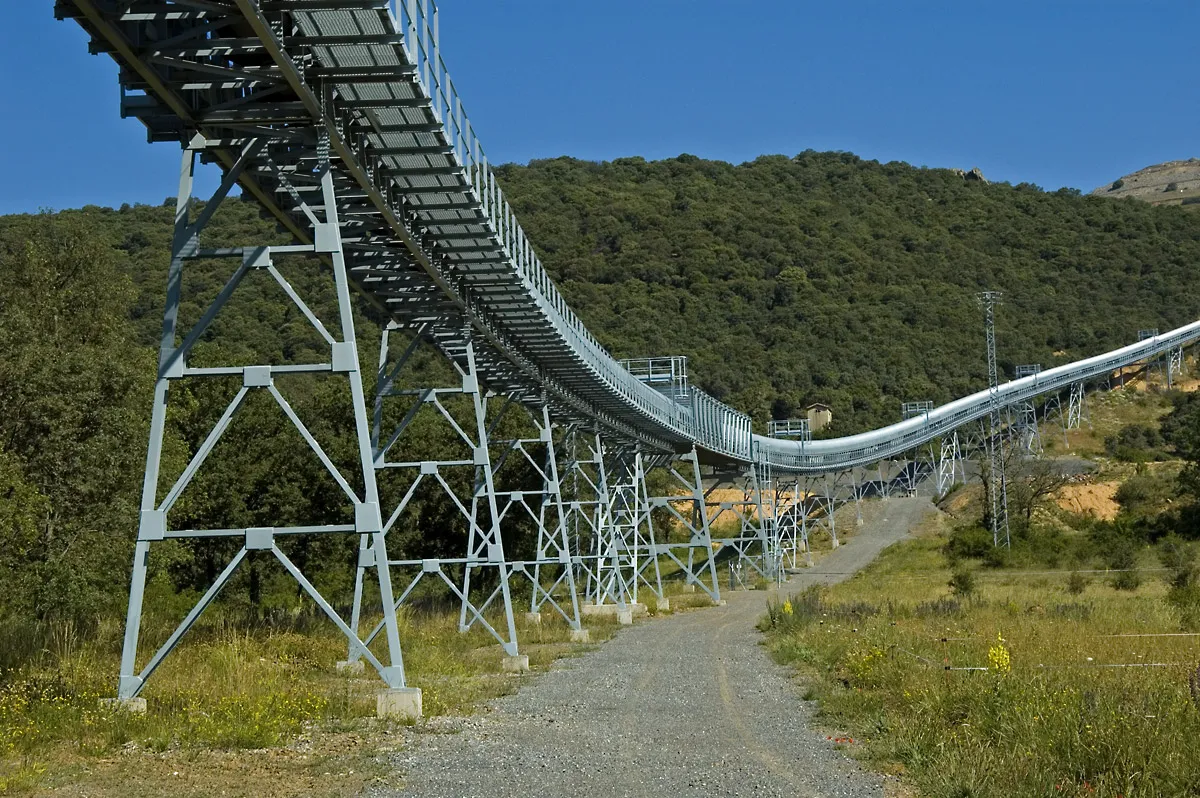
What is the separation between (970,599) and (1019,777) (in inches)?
824

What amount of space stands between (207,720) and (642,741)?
3607 millimetres

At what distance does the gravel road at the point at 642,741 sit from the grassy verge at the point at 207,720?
55 centimetres

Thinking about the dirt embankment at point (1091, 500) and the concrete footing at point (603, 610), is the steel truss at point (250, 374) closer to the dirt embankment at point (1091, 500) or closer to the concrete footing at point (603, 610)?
the concrete footing at point (603, 610)

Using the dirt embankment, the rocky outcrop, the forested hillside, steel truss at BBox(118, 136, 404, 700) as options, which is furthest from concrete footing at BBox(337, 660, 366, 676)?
the rocky outcrop

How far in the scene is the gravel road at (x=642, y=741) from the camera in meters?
9.34

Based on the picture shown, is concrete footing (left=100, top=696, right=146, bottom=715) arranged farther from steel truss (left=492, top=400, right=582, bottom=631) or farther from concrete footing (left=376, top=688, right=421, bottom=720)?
steel truss (left=492, top=400, right=582, bottom=631)

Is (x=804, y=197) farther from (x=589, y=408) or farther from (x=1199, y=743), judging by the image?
(x=1199, y=743)

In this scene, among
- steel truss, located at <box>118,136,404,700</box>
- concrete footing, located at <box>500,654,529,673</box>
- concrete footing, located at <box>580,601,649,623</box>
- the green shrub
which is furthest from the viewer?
the green shrub

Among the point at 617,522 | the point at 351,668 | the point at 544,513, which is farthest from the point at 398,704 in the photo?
the point at 617,522

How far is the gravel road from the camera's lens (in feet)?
30.6

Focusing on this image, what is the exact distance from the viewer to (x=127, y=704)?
1167 cm

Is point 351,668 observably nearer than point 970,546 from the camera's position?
Yes

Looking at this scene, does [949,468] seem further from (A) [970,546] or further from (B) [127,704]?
(B) [127,704]

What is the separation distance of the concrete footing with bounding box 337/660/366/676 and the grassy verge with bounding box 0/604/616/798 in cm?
25
